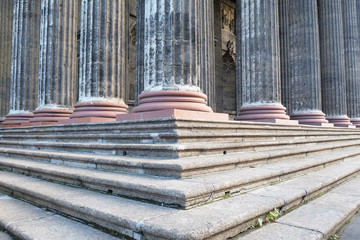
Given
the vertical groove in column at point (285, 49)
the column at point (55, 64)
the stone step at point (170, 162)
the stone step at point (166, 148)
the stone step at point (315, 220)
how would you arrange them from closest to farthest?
the stone step at point (315, 220), the stone step at point (170, 162), the stone step at point (166, 148), the column at point (55, 64), the vertical groove in column at point (285, 49)

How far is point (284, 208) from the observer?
275 cm

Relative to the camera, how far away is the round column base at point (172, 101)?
5059 mm

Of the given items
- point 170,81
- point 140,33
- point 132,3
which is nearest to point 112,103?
point 170,81

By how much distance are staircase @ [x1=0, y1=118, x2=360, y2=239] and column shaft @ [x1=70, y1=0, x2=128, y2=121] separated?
1838 millimetres

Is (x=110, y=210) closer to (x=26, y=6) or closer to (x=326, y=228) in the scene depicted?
(x=326, y=228)

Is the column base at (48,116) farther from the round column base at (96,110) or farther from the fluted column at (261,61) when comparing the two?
the fluted column at (261,61)

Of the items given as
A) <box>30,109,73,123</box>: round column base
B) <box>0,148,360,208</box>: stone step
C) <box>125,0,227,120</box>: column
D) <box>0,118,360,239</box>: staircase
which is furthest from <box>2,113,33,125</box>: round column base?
<box>0,148,360,208</box>: stone step

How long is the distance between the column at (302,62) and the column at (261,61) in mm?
3447

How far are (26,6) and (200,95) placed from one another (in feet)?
32.7

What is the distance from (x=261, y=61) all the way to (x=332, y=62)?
25.0ft

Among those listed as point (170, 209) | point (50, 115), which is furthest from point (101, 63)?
point (170, 209)

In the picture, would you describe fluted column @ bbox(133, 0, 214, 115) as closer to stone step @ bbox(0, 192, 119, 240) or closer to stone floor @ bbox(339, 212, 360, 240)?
stone step @ bbox(0, 192, 119, 240)

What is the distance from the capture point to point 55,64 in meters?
9.45

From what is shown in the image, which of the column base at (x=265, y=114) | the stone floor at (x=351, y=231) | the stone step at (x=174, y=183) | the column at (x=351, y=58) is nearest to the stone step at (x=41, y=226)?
the stone step at (x=174, y=183)
